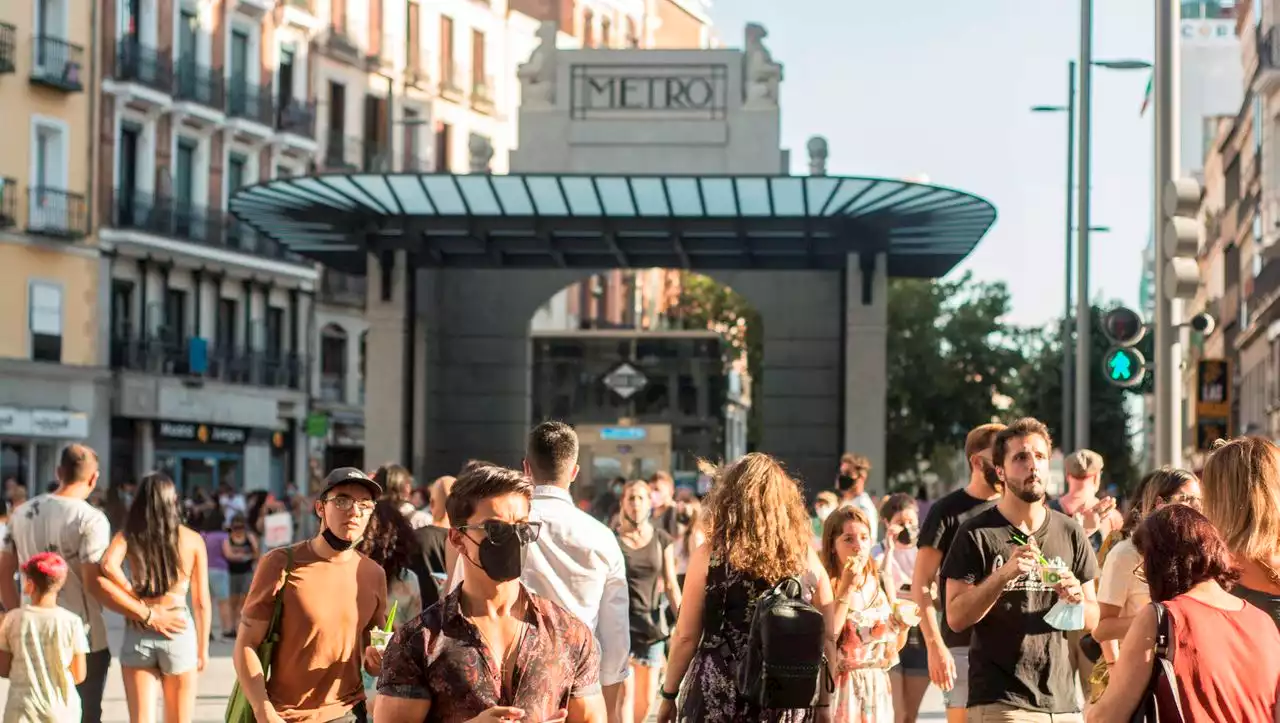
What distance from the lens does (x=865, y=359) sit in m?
32.0

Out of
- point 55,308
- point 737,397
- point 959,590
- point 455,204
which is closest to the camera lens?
point 959,590

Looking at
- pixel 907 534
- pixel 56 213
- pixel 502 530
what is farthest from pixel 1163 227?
pixel 56 213

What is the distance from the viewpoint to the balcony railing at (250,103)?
5581 centimetres

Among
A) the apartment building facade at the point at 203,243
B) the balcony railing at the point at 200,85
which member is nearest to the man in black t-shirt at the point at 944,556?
the apartment building facade at the point at 203,243

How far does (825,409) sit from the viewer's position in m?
34.6

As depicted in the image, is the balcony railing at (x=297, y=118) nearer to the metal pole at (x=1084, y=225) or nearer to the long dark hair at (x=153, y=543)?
the metal pole at (x=1084, y=225)

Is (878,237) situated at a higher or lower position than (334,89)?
lower

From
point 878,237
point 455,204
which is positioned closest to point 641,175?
point 455,204

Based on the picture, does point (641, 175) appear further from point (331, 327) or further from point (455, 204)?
point (331, 327)

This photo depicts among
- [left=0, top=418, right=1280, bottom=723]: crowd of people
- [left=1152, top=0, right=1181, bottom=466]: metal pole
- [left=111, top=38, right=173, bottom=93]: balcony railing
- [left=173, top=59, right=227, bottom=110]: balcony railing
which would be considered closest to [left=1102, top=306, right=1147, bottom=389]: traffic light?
[left=1152, top=0, right=1181, bottom=466]: metal pole

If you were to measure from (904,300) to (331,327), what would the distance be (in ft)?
51.9

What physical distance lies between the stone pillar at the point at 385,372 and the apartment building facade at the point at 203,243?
18825mm

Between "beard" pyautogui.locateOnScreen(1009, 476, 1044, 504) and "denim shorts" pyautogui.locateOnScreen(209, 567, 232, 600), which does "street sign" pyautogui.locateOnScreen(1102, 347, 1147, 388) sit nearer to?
"beard" pyautogui.locateOnScreen(1009, 476, 1044, 504)

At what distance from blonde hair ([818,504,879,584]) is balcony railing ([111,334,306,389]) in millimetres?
41994
